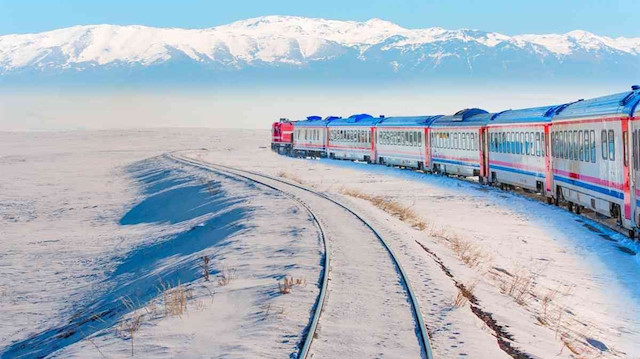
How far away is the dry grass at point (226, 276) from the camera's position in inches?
563

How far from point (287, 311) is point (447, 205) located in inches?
790

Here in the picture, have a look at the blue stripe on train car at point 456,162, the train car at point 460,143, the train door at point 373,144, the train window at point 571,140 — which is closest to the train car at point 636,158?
the train window at point 571,140

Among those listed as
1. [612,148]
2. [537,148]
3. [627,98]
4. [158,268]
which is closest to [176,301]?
[158,268]

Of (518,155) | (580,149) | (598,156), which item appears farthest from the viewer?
(518,155)

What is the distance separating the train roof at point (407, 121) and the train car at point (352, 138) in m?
1.61

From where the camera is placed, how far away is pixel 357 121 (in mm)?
64812

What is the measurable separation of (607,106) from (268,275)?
10757 millimetres

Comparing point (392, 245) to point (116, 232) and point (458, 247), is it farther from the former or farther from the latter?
point (116, 232)

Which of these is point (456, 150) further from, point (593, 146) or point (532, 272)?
point (532, 272)

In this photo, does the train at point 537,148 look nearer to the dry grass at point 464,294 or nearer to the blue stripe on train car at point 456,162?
the blue stripe on train car at point 456,162

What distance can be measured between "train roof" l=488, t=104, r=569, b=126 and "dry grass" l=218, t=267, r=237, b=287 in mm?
16426

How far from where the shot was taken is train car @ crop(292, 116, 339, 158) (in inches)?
2852

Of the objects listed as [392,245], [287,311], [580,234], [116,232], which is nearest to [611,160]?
[580,234]

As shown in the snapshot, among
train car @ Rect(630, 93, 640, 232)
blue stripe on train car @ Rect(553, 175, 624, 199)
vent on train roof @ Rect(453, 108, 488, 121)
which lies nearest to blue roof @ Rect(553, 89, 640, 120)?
train car @ Rect(630, 93, 640, 232)
